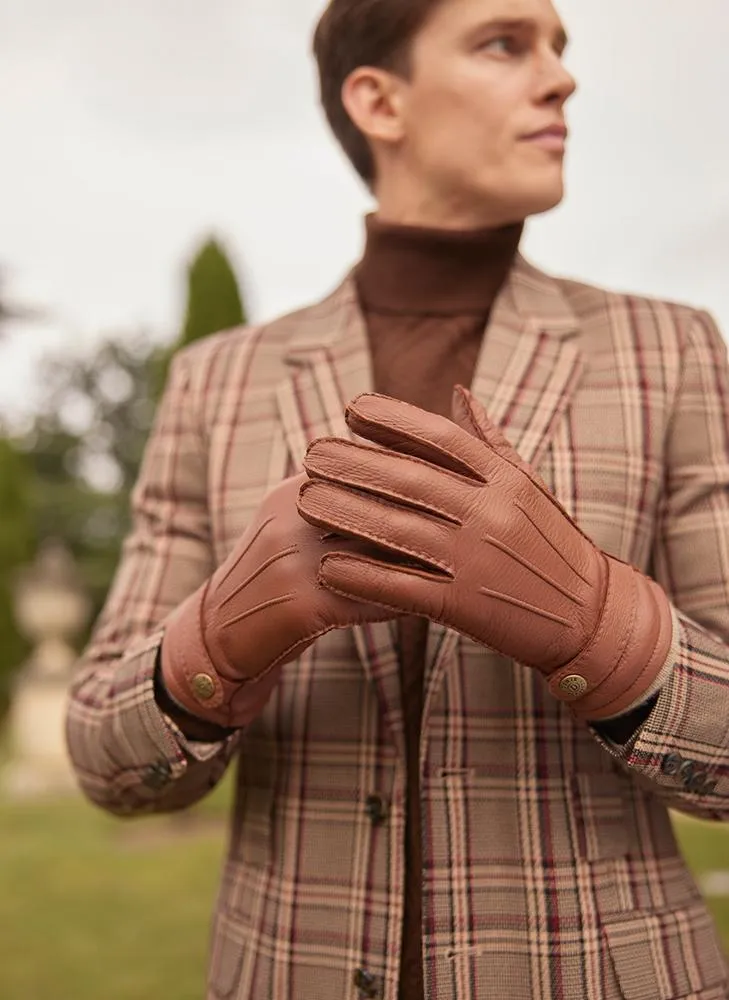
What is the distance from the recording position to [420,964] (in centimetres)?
129

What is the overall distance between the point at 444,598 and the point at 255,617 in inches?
9.2

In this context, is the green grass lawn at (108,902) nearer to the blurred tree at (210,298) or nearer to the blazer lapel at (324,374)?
the blurred tree at (210,298)

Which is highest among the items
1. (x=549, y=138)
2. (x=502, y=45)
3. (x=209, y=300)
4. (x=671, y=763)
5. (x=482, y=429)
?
(x=502, y=45)

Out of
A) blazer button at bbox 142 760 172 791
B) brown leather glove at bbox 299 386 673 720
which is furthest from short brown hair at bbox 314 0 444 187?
blazer button at bbox 142 760 172 791

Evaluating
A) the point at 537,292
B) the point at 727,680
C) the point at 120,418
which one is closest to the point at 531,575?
the point at 727,680

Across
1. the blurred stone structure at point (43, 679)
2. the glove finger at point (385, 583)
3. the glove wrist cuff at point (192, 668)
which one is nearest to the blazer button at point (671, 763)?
the glove finger at point (385, 583)

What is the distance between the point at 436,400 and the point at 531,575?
18.5 inches

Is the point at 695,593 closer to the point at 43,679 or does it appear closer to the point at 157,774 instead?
the point at 157,774

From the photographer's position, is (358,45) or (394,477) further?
(358,45)

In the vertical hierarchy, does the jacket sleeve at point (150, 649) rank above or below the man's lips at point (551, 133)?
below

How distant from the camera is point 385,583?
41.9 inches

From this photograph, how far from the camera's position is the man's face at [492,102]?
4.78 feet

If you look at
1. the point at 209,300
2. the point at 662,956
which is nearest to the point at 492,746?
the point at 662,956

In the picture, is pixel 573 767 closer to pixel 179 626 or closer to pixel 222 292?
pixel 179 626
